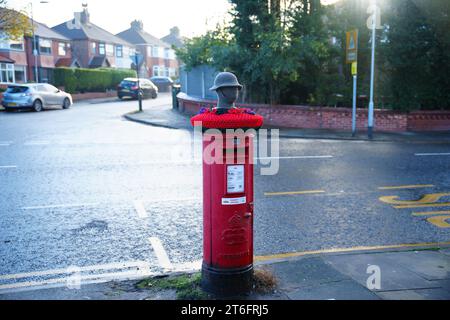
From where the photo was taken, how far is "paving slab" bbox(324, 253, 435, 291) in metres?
4.25

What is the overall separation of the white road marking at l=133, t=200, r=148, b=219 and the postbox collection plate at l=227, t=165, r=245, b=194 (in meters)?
3.09

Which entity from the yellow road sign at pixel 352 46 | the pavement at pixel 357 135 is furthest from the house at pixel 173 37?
the yellow road sign at pixel 352 46

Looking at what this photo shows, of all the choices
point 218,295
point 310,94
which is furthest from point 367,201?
point 310,94

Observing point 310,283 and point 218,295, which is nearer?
point 218,295

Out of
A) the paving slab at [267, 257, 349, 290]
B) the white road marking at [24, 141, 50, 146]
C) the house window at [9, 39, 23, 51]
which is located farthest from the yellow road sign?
the house window at [9, 39, 23, 51]

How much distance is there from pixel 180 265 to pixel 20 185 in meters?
4.94

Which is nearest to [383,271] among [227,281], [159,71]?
[227,281]

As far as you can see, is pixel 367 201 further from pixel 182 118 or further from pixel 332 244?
pixel 182 118

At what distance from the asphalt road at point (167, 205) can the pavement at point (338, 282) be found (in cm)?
43

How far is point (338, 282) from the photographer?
14.0 feet

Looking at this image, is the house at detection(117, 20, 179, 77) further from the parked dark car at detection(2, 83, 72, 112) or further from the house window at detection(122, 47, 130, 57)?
the parked dark car at detection(2, 83, 72, 112)

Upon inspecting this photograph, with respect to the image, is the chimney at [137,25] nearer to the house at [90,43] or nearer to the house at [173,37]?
the house at [90,43]
